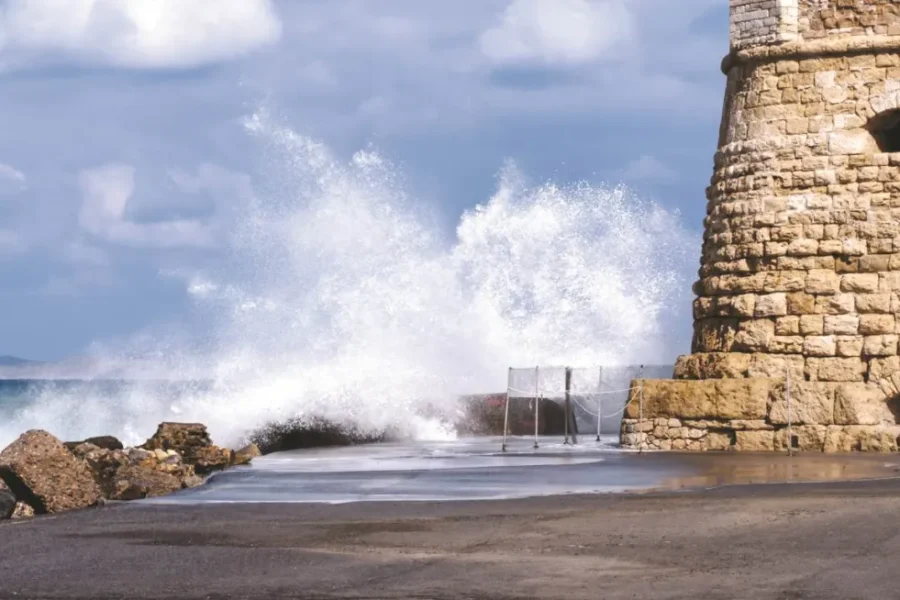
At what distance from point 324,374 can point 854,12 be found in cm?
1385

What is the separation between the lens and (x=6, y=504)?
1191 cm

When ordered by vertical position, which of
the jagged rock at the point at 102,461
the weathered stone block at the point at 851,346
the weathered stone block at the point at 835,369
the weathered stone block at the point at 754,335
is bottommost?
the jagged rock at the point at 102,461

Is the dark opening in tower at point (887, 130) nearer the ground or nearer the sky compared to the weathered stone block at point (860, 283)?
nearer the sky

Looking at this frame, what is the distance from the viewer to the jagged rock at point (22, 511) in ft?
39.4

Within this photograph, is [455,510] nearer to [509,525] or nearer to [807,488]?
[509,525]

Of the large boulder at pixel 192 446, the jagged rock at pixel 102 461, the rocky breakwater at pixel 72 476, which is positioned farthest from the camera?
the large boulder at pixel 192 446

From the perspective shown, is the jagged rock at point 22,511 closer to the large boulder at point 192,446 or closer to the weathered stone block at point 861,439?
the large boulder at point 192,446

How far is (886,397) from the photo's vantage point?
15945mm

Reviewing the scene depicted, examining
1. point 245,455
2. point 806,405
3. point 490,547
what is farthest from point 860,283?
point 490,547

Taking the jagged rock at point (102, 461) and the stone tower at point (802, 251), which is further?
the stone tower at point (802, 251)

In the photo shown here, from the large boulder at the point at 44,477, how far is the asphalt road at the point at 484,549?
0.77 metres

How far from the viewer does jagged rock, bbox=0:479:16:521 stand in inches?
466

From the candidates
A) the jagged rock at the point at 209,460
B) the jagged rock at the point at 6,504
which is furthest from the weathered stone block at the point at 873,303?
the jagged rock at the point at 6,504

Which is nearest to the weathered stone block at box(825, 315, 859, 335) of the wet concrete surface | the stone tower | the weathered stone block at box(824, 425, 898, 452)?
the stone tower
